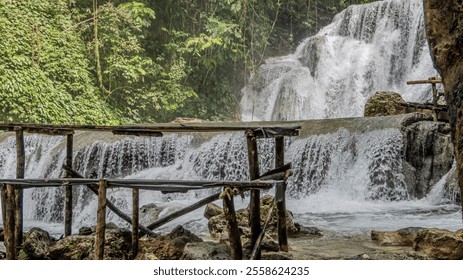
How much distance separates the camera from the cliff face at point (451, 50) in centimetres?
234

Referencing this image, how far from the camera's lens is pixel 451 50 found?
243 cm

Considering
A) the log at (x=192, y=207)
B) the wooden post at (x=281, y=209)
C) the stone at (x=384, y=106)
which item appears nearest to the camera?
the log at (x=192, y=207)

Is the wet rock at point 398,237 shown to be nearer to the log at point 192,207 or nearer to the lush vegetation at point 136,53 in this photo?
the log at point 192,207

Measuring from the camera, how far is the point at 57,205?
33.9ft

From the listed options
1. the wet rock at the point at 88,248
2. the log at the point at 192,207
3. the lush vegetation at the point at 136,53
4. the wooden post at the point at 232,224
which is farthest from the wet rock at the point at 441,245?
the lush vegetation at the point at 136,53

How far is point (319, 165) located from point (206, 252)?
5375mm

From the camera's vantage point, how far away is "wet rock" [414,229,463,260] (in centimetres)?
530

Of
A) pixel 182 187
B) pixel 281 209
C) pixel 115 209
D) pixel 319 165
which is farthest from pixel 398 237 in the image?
pixel 319 165

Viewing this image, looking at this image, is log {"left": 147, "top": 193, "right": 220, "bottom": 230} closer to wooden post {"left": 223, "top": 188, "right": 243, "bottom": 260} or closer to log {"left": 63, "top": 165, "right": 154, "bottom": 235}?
wooden post {"left": 223, "top": 188, "right": 243, "bottom": 260}

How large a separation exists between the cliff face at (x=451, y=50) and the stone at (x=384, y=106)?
31.5 feet

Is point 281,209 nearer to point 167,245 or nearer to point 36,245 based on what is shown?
point 167,245

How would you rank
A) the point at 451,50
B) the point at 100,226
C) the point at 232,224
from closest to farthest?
the point at 451,50
the point at 232,224
the point at 100,226
